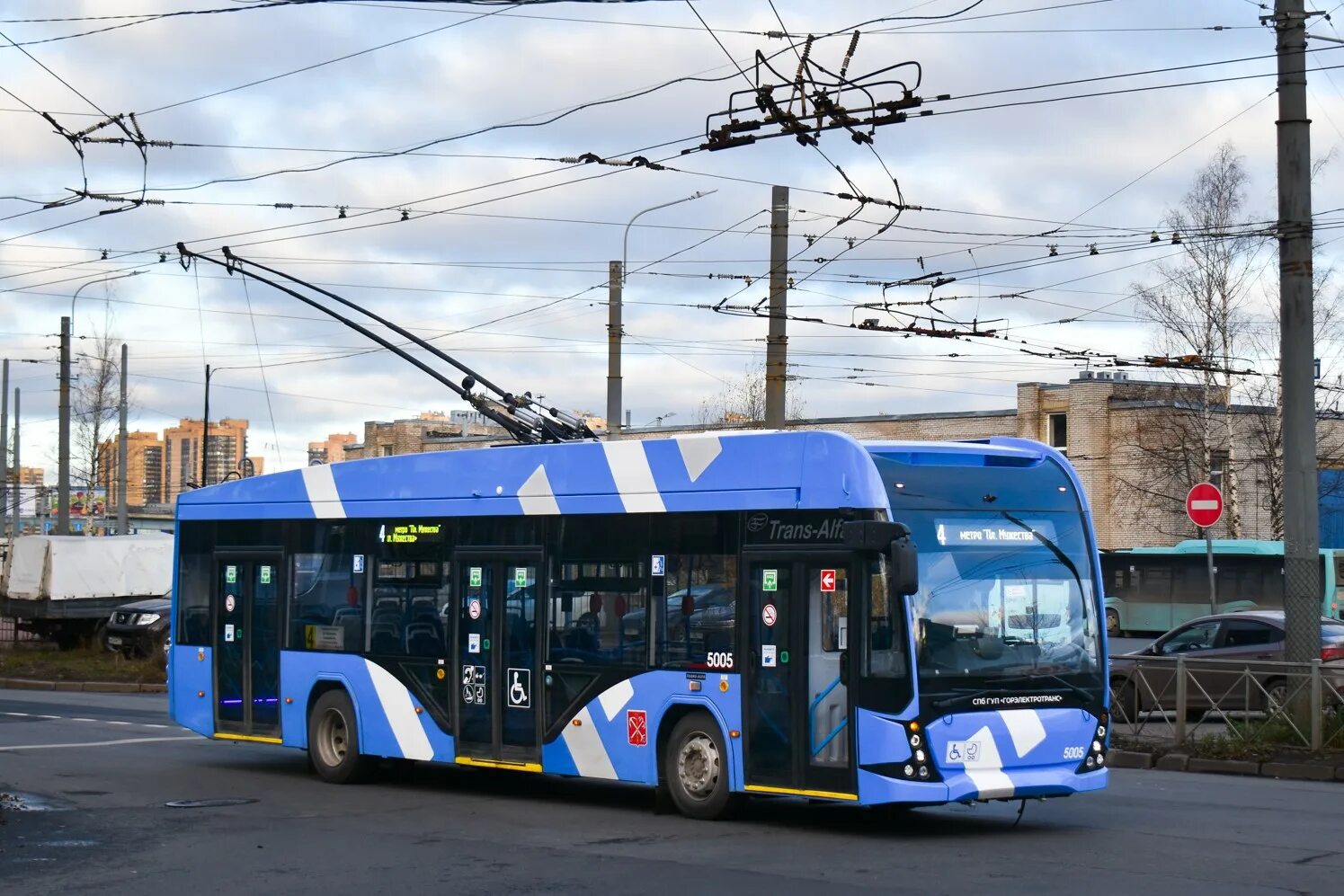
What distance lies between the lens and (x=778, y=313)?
1986cm

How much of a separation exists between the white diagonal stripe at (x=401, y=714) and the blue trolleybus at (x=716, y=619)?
2 cm

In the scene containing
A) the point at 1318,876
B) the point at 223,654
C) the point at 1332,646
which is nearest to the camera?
the point at 1318,876

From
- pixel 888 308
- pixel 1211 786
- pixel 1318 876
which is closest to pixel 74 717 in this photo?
pixel 888 308

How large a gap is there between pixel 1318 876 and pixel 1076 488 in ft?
11.8

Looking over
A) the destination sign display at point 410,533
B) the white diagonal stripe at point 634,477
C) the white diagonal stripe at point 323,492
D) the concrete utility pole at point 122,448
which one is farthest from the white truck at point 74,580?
the white diagonal stripe at point 634,477

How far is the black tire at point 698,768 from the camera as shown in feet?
39.7

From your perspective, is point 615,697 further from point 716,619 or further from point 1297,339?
point 1297,339

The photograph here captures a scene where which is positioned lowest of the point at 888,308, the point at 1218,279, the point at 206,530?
the point at 206,530

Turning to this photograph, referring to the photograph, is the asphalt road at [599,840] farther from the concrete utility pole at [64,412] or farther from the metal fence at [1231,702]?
Answer: the concrete utility pole at [64,412]

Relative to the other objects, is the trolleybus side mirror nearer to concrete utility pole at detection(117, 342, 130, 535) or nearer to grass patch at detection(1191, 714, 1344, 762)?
grass patch at detection(1191, 714, 1344, 762)

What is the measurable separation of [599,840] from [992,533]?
3.42 m

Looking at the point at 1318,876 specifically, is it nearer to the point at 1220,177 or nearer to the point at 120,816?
the point at 120,816

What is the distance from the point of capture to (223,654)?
16.5 m

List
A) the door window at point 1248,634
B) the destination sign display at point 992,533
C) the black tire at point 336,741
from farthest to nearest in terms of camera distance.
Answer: the door window at point 1248,634
the black tire at point 336,741
the destination sign display at point 992,533
